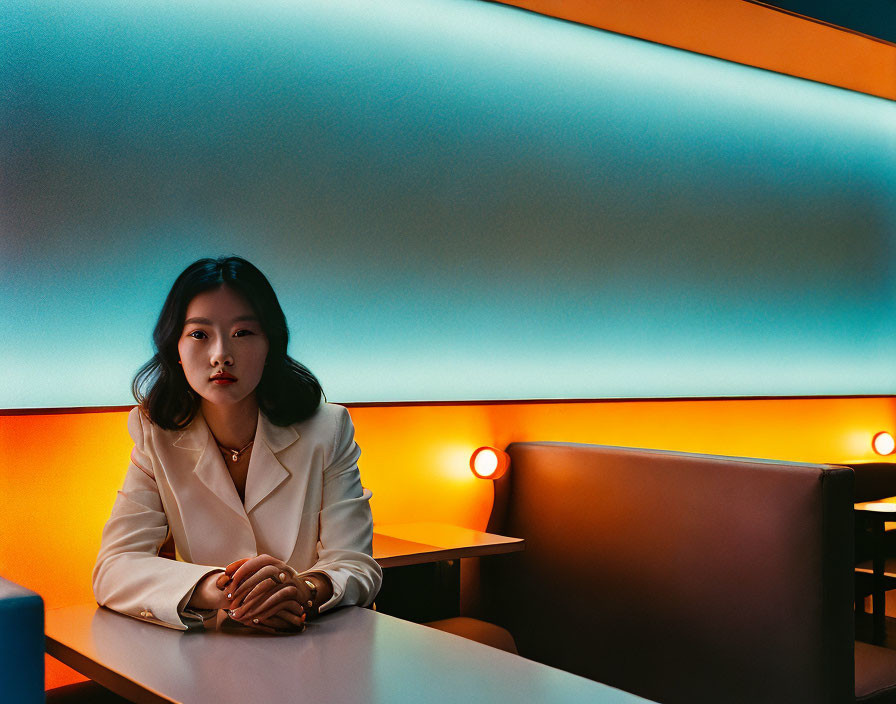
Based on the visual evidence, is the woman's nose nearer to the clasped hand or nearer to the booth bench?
the clasped hand

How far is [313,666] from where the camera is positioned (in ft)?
4.33

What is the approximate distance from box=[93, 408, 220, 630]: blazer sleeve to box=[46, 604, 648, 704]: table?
0.04 meters

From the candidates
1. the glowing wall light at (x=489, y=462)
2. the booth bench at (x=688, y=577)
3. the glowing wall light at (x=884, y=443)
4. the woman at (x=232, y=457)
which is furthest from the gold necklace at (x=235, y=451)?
the glowing wall light at (x=884, y=443)

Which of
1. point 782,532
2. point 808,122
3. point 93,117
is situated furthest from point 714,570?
point 808,122

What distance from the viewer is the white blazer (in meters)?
1.82

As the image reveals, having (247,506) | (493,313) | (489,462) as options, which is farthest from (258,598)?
(493,313)

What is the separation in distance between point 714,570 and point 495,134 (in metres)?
1.87

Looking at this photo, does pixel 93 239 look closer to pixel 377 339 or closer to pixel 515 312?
pixel 377 339

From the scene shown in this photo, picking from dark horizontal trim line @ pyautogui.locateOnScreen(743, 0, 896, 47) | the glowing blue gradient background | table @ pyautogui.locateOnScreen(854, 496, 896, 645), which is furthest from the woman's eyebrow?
dark horizontal trim line @ pyautogui.locateOnScreen(743, 0, 896, 47)

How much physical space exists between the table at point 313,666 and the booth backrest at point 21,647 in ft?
0.35

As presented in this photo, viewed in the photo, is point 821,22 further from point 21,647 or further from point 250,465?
point 21,647

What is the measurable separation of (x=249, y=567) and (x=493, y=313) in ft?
6.50

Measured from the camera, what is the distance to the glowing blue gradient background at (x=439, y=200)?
2551mm

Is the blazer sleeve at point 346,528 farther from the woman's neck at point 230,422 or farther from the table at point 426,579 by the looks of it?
the table at point 426,579
